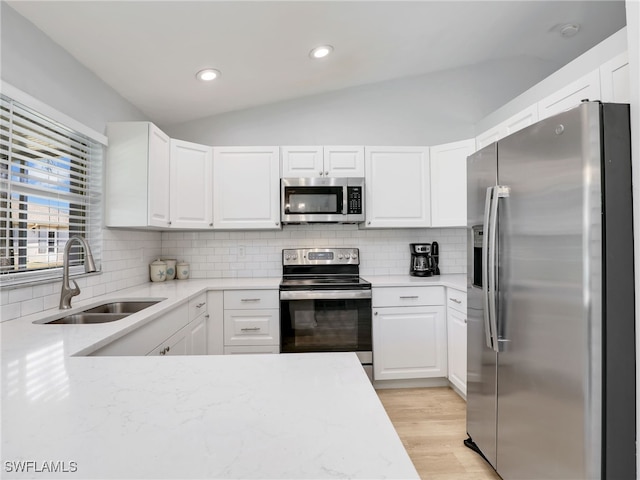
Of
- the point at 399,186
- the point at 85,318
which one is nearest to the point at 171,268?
the point at 85,318

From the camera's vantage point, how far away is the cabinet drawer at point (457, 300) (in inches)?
96.9

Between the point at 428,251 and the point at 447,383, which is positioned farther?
the point at 428,251

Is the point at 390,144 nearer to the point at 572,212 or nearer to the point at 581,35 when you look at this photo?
the point at 581,35

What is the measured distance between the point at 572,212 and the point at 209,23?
203 cm

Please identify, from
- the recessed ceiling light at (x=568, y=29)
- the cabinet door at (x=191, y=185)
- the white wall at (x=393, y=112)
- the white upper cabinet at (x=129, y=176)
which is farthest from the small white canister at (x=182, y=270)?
the recessed ceiling light at (x=568, y=29)

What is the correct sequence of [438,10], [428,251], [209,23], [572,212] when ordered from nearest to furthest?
[572,212] < [209,23] < [438,10] < [428,251]

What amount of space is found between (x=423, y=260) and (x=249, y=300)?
5.43 feet

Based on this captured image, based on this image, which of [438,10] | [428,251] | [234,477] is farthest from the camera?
[428,251]

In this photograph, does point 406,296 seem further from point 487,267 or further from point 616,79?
→ point 616,79

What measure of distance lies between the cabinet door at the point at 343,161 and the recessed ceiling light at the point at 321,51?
0.76 m

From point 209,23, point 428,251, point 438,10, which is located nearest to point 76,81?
point 209,23

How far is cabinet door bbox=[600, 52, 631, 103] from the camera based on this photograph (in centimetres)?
165

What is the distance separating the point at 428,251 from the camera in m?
3.14

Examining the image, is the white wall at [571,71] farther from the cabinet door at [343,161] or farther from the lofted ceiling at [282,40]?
the cabinet door at [343,161]
